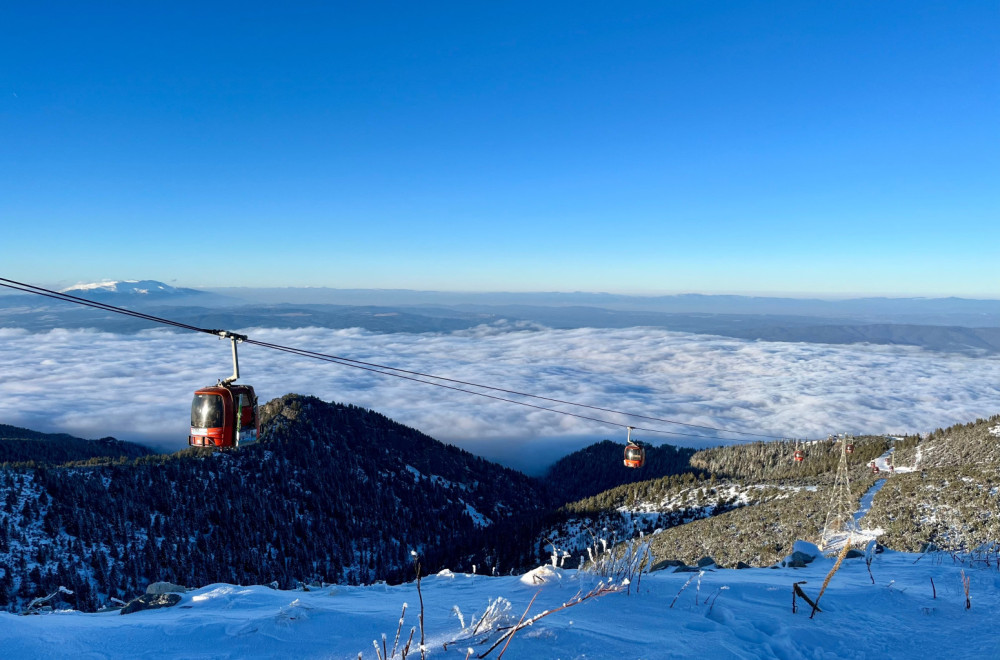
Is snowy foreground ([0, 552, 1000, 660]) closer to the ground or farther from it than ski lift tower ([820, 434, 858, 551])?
farther from it

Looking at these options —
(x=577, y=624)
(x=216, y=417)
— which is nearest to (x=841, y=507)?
(x=577, y=624)

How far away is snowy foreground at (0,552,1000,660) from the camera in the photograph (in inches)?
139

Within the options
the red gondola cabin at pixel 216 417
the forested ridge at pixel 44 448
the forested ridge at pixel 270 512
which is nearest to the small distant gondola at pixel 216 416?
the red gondola cabin at pixel 216 417

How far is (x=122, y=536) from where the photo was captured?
9069cm

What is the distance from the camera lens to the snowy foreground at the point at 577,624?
354 centimetres

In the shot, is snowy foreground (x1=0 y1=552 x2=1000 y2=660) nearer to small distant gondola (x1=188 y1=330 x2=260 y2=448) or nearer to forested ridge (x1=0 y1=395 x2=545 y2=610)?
small distant gondola (x1=188 y1=330 x2=260 y2=448)

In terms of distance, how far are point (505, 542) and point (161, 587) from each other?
110692mm

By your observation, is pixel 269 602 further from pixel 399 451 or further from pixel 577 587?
pixel 399 451

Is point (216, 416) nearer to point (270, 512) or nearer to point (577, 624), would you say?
point (577, 624)

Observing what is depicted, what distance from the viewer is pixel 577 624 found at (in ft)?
12.6

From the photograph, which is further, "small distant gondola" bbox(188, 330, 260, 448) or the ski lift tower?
"small distant gondola" bbox(188, 330, 260, 448)

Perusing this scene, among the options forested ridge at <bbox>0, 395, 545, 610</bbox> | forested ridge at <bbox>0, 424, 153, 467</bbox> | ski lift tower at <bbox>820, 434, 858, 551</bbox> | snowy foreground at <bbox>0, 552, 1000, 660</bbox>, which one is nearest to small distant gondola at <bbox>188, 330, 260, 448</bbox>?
snowy foreground at <bbox>0, 552, 1000, 660</bbox>

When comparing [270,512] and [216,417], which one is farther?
[270,512]

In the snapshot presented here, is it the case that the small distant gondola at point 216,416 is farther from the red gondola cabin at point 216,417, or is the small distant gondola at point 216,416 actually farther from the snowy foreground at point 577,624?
the snowy foreground at point 577,624
